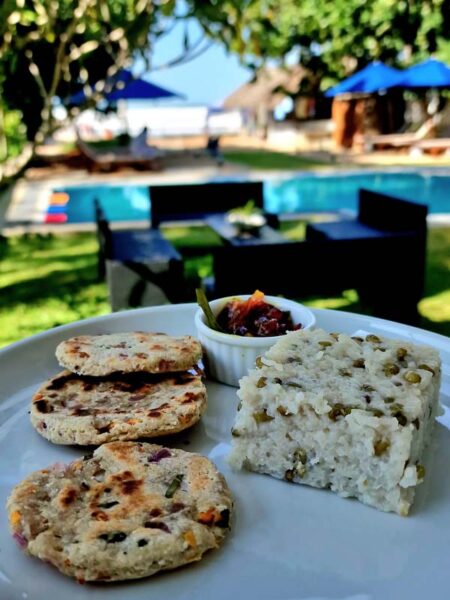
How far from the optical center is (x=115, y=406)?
6.16 feet

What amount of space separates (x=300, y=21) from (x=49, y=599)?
96.8 feet

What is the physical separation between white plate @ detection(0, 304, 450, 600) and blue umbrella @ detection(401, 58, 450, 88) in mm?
24311

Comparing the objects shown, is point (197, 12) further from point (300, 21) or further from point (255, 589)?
point (300, 21)

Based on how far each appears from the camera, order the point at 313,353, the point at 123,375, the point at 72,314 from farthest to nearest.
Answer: the point at 72,314
the point at 123,375
the point at 313,353

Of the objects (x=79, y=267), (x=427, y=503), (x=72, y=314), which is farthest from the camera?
(x=79, y=267)

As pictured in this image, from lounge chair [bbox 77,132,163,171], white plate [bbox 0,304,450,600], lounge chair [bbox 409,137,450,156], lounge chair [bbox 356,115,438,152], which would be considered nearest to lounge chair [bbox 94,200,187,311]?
white plate [bbox 0,304,450,600]

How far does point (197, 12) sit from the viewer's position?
12.7ft

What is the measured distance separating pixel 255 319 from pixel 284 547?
118 cm

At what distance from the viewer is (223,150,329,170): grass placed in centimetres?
2177

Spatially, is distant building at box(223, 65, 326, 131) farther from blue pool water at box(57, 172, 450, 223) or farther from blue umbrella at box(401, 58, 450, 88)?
blue pool water at box(57, 172, 450, 223)

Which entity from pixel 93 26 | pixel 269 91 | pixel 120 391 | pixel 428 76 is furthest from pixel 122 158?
pixel 269 91

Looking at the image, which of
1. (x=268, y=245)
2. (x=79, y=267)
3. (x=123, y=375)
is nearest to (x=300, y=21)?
(x=79, y=267)

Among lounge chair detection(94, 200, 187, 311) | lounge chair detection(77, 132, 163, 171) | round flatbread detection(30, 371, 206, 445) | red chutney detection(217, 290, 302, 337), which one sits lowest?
lounge chair detection(94, 200, 187, 311)

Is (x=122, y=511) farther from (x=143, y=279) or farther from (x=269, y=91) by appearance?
(x=269, y=91)
